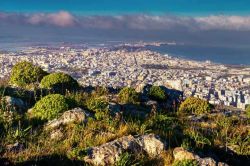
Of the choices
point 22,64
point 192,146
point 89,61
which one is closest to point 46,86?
point 22,64

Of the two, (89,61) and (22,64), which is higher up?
(22,64)

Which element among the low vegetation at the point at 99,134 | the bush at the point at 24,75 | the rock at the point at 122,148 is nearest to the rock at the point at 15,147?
the low vegetation at the point at 99,134

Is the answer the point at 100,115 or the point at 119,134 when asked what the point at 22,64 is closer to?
the point at 100,115

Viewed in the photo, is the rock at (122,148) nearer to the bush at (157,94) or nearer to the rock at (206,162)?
the rock at (206,162)

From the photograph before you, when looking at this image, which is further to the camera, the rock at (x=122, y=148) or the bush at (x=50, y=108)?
the bush at (x=50, y=108)

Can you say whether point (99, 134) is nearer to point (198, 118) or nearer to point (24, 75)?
point (198, 118)

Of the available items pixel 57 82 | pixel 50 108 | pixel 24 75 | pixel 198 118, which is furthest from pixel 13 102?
pixel 24 75

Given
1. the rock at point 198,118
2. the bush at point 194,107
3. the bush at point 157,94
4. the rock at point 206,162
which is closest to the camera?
the rock at point 206,162
